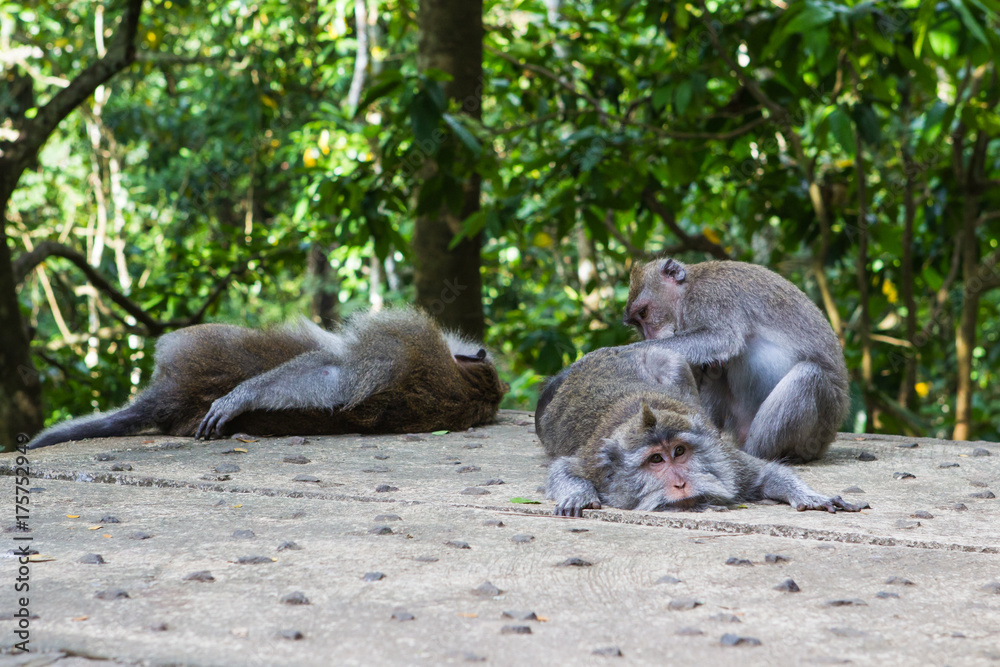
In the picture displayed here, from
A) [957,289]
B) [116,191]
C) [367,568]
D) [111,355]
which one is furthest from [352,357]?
[116,191]

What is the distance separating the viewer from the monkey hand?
4.32 metres

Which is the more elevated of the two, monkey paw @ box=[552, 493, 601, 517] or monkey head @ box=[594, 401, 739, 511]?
monkey head @ box=[594, 401, 739, 511]

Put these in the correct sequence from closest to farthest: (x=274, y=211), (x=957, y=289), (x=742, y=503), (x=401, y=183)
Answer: (x=742, y=503), (x=401, y=183), (x=957, y=289), (x=274, y=211)

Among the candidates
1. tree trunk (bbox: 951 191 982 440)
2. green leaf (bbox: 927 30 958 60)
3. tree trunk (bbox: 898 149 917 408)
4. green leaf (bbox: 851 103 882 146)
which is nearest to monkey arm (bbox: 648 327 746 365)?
green leaf (bbox: 927 30 958 60)

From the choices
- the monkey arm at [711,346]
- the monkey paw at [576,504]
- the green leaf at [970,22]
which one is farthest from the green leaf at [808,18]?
the monkey paw at [576,504]

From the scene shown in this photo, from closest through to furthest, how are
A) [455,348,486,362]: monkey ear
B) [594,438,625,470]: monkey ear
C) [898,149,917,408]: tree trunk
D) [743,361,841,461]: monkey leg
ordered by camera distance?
[594,438,625,470]: monkey ear → [743,361,841,461]: monkey leg → [455,348,486,362]: monkey ear → [898,149,917,408]: tree trunk

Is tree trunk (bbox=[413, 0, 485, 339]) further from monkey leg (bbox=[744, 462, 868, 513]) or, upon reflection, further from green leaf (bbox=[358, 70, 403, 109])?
monkey leg (bbox=[744, 462, 868, 513])

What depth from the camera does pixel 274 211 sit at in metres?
15.2

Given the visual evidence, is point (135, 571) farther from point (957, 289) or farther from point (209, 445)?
point (957, 289)

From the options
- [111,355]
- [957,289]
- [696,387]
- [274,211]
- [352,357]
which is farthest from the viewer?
[274,211]

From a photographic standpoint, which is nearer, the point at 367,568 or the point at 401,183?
the point at 367,568

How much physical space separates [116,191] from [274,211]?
261cm

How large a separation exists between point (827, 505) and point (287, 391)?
8.14 ft

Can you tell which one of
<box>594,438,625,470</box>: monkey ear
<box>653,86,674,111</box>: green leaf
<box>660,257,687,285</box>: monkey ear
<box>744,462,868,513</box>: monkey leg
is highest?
<box>653,86,674,111</box>: green leaf
